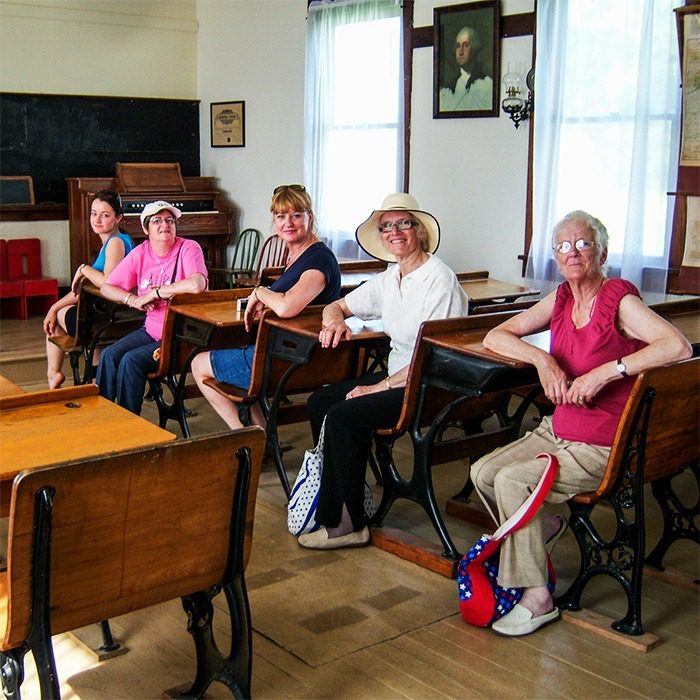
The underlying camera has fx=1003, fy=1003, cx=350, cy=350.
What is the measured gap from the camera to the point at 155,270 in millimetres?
4898

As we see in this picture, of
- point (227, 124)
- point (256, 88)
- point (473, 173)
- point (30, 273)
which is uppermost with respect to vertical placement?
point (256, 88)

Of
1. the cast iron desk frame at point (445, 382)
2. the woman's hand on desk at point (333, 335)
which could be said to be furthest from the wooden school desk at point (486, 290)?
the cast iron desk frame at point (445, 382)

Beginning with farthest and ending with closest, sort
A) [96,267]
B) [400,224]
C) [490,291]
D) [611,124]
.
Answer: [611,124], [490,291], [96,267], [400,224]

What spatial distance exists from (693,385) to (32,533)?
193 centimetres

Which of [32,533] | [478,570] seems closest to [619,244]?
[478,570]

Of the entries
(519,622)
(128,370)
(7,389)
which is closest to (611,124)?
(128,370)

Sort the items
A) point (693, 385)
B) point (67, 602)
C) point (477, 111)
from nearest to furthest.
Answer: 1. point (67, 602)
2. point (693, 385)
3. point (477, 111)

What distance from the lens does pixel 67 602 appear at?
204 cm

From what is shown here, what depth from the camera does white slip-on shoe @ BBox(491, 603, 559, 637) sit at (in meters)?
2.91

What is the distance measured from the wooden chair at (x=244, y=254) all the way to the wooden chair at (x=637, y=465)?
6210mm

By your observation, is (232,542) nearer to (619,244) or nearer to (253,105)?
(619,244)

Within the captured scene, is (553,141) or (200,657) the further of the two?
A: (553,141)

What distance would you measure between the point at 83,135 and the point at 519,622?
723 centimetres

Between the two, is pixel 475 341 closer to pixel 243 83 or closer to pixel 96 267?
pixel 96 267
